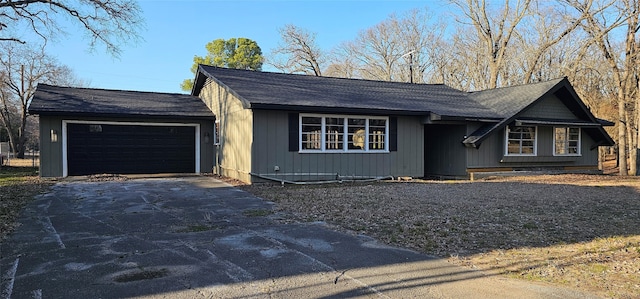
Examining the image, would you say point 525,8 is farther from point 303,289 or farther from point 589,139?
point 303,289

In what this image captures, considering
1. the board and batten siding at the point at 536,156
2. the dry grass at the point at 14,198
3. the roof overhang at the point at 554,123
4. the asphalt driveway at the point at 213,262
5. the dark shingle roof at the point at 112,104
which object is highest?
the dark shingle roof at the point at 112,104

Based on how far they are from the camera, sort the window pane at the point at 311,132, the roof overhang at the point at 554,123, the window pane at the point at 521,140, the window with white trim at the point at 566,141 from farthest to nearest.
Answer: the window with white trim at the point at 566,141 → the window pane at the point at 521,140 → the roof overhang at the point at 554,123 → the window pane at the point at 311,132

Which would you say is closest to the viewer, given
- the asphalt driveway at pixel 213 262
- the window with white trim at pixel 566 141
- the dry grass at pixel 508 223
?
the asphalt driveway at pixel 213 262

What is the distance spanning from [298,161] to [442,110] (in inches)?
215

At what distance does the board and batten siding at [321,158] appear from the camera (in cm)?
1164

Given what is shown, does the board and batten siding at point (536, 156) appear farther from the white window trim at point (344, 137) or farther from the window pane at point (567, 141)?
the white window trim at point (344, 137)

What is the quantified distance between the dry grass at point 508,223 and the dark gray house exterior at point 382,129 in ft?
5.78

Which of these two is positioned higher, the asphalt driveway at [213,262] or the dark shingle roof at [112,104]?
the dark shingle roof at [112,104]

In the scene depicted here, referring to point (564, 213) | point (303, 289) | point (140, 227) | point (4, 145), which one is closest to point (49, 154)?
point (140, 227)

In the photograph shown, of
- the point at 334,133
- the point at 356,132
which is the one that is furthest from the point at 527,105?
the point at 334,133

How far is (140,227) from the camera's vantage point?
241 inches

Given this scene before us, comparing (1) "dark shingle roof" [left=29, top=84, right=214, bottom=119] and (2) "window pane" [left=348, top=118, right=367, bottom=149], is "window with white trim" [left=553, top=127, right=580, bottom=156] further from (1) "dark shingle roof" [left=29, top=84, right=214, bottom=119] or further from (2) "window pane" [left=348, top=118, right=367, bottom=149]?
(1) "dark shingle roof" [left=29, top=84, right=214, bottom=119]

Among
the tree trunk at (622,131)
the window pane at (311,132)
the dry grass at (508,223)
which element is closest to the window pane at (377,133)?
the window pane at (311,132)

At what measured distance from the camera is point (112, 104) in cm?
1452
